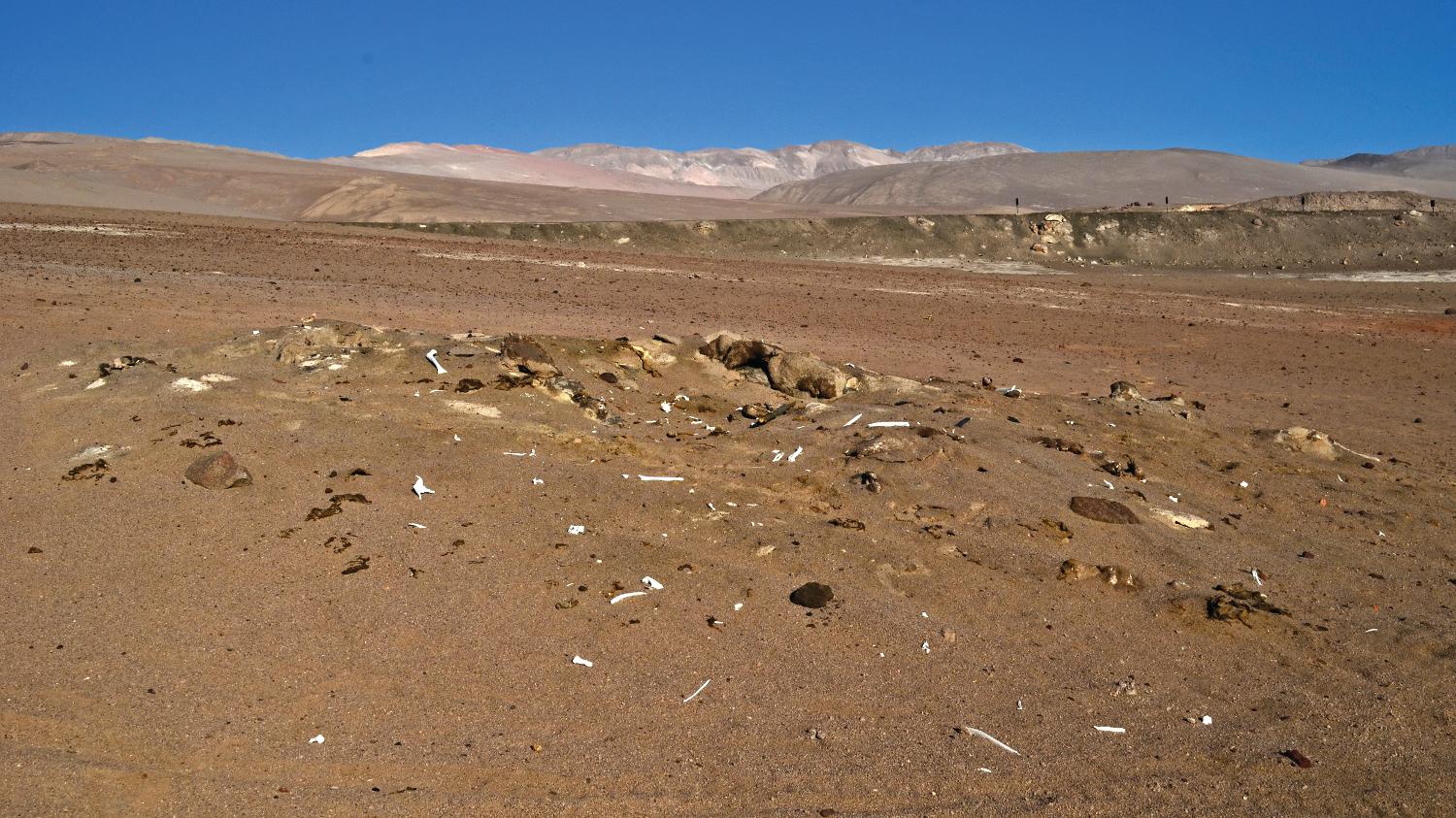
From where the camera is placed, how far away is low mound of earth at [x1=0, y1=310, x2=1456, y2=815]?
13.6 feet

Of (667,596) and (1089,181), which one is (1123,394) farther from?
(1089,181)

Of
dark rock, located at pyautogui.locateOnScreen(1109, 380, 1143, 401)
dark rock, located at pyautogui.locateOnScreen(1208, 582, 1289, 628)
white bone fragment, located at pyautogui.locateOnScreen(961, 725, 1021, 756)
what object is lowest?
white bone fragment, located at pyautogui.locateOnScreen(961, 725, 1021, 756)

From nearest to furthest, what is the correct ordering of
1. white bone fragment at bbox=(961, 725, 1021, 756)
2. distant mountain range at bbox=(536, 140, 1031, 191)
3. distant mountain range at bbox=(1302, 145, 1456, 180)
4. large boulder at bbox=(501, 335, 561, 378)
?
white bone fragment at bbox=(961, 725, 1021, 756), large boulder at bbox=(501, 335, 561, 378), distant mountain range at bbox=(1302, 145, 1456, 180), distant mountain range at bbox=(536, 140, 1031, 191)

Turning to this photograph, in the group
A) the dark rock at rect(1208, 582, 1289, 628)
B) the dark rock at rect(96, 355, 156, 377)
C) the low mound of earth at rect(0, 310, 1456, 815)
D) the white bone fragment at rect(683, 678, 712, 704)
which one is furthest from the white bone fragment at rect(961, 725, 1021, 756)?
the dark rock at rect(96, 355, 156, 377)

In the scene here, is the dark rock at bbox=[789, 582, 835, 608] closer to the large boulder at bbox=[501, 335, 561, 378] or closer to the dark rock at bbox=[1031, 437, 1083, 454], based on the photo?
the dark rock at bbox=[1031, 437, 1083, 454]

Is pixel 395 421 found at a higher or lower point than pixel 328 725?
higher

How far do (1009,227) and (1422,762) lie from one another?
31.4 metres

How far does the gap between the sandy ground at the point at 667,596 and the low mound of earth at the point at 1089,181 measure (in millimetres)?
62755

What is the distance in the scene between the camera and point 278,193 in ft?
156

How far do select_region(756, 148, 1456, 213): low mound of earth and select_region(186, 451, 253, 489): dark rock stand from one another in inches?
2572

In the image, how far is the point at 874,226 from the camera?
1337 inches

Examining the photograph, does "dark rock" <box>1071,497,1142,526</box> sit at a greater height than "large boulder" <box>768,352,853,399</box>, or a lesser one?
lesser

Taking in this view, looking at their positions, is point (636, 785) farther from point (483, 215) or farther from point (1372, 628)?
point (483, 215)

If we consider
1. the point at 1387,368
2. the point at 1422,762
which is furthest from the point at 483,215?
the point at 1422,762
